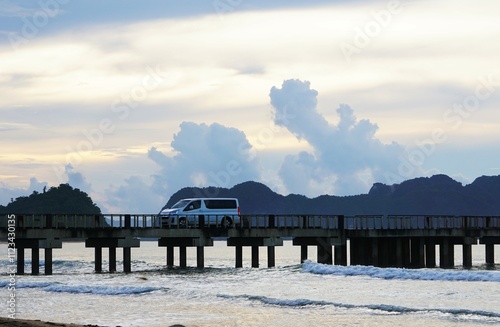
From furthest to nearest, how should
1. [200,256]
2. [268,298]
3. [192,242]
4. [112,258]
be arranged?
[200,256], [192,242], [112,258], [268,298]

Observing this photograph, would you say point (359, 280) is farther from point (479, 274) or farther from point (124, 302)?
point (124, 302)

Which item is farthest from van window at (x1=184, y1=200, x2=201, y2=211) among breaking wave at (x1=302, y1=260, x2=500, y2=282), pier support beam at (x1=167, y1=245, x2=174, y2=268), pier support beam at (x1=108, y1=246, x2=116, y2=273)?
breaking wave at (x1=302, y1=260, x2=500, y2=282)

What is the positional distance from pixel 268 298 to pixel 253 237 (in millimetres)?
22321

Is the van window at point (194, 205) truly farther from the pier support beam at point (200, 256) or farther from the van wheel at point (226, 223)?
the pier support beam at point (200, 256)

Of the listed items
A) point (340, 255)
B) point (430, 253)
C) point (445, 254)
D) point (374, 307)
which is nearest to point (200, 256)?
point (340, 255)

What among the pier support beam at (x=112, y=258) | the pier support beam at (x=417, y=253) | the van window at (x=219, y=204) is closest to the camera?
the pier support beam at (x=112, y=258)

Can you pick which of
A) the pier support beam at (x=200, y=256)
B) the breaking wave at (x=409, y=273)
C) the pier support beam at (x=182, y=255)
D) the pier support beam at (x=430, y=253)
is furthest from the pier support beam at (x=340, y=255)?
the pier support beam at (x=182, y=255)

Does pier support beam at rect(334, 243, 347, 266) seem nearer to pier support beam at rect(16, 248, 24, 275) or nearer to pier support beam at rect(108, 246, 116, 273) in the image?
pier support beam at rect(108, 246, 116, 273)

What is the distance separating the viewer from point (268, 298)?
4553cm

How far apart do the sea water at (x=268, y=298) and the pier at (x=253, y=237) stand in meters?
2.43

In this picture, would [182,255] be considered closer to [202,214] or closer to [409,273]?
[202,214]

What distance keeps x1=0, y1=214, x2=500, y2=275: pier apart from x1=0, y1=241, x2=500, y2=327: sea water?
95.7 inches

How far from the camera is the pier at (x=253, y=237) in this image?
59.5m

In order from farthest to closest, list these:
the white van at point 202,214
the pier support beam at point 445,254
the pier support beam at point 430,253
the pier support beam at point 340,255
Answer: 1. the pier support beam at point 445,254
2. the pier support beam at point 430,253
3. the pier support beam at point 340,255
4. the white van at point 202,214
